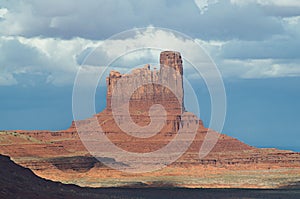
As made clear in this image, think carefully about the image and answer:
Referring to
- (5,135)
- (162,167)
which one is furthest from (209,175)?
(5,135)

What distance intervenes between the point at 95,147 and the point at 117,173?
26.6m

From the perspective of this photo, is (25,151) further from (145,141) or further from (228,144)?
(228,144)

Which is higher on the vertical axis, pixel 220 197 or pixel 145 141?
pixel 145 141

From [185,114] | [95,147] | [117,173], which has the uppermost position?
[185,114]

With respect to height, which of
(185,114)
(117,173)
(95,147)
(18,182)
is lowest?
(18,182)

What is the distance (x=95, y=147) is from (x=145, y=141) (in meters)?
11.1

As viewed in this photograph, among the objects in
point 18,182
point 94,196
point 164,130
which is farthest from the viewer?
point 164,130

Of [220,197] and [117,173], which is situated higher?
[117,173]

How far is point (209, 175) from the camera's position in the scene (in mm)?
156875

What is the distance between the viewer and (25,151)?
154m

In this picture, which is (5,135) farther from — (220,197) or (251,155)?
(220,197)

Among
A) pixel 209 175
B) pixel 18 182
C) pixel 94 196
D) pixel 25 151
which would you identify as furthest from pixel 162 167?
pixel 18 182

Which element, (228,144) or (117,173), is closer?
(117,173)

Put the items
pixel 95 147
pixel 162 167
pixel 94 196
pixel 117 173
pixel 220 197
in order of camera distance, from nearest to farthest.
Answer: pixel 94 196 → pixel 220 197 → pixel 117 173 → pixel 162 167 → pixel 95 147
